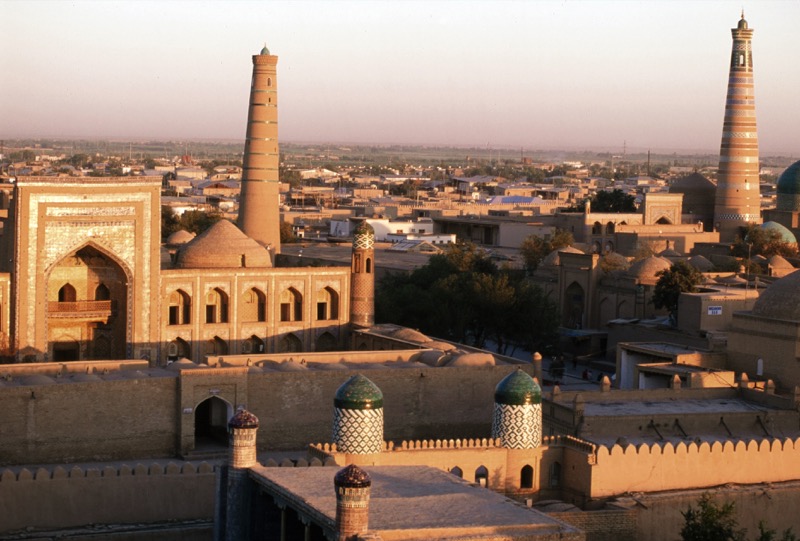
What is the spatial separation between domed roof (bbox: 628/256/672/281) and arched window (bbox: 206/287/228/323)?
1183 centimetres

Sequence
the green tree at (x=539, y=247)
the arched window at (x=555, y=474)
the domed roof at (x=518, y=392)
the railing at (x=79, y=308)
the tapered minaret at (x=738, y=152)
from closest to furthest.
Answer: the domed roof at (x=518, y=392), the arched window at (x=555, y=474), the railing at (x=79, y=308), the green tree at (x=539, y=247), the tapered minaret at (x=738, y=152)

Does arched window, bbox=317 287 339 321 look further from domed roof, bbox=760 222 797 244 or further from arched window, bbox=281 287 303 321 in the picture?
domed roof, bbox=760 222 797 244

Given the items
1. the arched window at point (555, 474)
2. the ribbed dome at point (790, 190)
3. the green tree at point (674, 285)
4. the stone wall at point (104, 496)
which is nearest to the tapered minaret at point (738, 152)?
the ribbed dome at point (790, 190)

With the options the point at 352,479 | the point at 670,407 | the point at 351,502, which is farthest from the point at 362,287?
the point at 352,479

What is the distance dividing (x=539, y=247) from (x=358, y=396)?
29.8 m

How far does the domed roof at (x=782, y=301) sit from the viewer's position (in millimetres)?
24141

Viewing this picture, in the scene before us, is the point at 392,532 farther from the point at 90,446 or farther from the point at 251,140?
the point at 251,140

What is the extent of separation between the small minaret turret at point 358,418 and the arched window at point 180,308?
11627mm

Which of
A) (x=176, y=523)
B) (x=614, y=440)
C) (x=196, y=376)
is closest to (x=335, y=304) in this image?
(x=196, y=376)

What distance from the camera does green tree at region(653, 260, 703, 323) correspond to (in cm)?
3444

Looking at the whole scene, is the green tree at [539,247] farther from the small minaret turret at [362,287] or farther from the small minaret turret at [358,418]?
the small minaret turret at [358,418]

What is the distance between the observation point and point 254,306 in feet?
98.6

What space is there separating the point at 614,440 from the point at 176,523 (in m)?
6.15

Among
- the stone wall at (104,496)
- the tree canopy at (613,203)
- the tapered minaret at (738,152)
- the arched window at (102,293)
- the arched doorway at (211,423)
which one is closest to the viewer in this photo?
the stone wall at (104,496)
